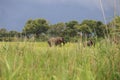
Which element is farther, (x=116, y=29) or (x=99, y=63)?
(x=116, y=29)

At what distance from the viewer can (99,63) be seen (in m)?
4.76

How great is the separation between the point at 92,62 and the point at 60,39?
33469 mm

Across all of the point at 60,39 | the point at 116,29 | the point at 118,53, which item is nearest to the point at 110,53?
the point at 118,53

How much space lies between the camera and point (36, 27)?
110375 millimetres

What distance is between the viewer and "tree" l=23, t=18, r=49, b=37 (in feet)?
354

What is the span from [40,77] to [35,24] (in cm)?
10983

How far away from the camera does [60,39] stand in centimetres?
3822

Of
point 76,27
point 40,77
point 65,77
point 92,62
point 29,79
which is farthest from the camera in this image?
point 76,27

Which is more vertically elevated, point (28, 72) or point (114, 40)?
point (114, 40)

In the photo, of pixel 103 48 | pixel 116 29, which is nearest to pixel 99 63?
pixel 103 48

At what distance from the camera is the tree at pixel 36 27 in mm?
107875

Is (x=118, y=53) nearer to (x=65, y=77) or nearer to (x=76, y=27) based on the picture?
(x=65, y=77)

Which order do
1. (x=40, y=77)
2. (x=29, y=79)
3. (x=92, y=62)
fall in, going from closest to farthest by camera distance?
(x=29, y=79) → (x=40, y=77) → (x=92, y=62)

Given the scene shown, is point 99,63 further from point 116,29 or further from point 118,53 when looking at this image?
point 116,29
